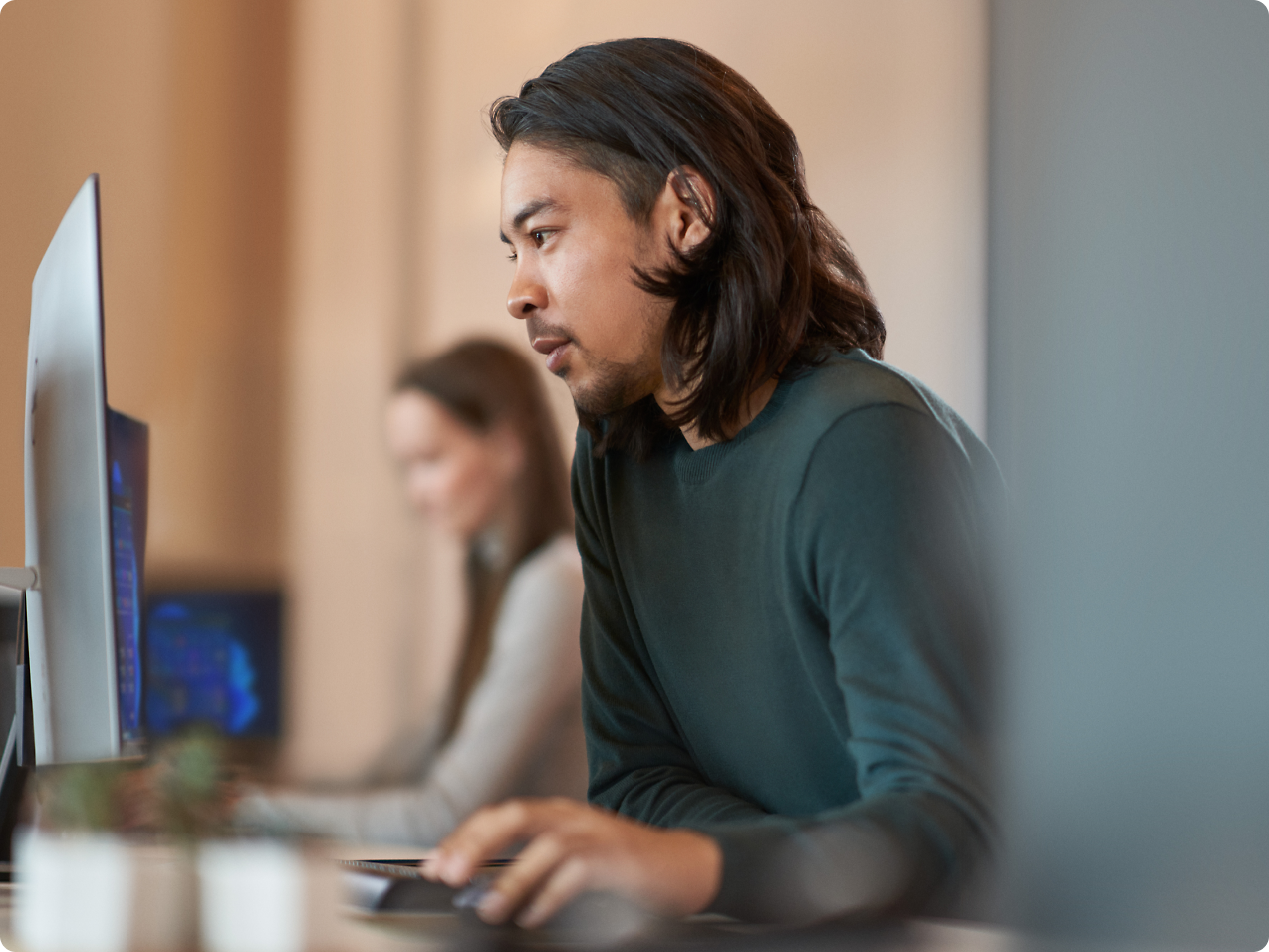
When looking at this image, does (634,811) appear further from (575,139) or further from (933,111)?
(933,111)

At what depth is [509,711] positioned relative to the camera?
1.42 meters

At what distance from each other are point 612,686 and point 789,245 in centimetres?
43

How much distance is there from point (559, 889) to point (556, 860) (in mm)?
13

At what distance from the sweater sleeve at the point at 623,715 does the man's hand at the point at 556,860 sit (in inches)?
11.6

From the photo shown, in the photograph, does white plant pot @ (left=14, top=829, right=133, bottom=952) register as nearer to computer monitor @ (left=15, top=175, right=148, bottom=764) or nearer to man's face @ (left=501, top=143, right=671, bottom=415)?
computer monitor @ (left=15, top=175, right=148, bottom=764)

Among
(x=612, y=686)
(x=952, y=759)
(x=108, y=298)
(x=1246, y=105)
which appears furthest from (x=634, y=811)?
(x=108, y=298)

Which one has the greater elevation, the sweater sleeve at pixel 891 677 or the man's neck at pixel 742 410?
the man's neck at pixel 742 410

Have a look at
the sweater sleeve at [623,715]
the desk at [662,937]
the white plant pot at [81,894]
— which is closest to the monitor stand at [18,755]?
the desk at [662,937]

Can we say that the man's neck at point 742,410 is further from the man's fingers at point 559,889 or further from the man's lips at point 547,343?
the man's fingers at point 559,889

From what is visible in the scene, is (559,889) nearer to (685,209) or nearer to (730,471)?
(730,471)

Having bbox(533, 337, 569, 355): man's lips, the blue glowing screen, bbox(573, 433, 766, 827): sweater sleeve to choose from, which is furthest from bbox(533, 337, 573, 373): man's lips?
the blue glowing screen

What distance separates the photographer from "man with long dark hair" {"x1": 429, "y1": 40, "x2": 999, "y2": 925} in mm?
733

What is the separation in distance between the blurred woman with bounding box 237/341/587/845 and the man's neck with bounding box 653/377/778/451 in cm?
55

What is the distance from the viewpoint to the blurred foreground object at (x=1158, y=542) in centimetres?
90
